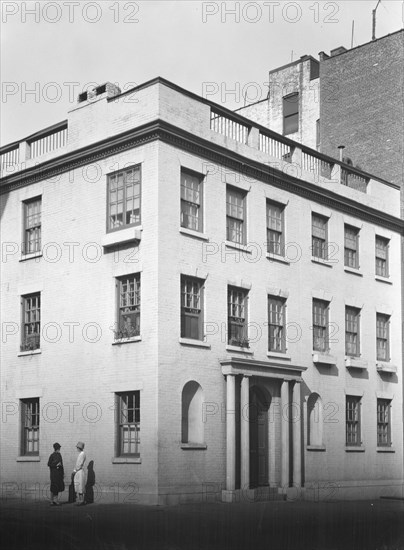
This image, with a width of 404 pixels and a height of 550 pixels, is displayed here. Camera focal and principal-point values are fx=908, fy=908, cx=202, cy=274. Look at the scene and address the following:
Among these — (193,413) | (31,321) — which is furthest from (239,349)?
(31,321)

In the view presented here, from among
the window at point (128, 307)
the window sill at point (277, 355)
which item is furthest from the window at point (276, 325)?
the window at point (128, 307)

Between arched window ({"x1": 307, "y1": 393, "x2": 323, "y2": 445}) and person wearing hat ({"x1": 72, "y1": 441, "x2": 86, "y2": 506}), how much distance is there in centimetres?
892

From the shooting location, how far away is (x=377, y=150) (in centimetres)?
3834

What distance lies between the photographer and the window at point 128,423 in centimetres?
2553

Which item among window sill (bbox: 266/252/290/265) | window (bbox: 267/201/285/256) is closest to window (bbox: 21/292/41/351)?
window sill (bbox: 266/252/290/265)

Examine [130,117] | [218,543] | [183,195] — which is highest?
[130,117]

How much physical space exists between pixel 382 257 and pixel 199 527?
17652mm

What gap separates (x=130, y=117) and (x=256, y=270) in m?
6.32

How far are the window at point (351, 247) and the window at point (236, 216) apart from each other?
604cm

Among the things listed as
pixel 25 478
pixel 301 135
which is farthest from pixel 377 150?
pixel 25 478

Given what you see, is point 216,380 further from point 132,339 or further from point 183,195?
point 183,195

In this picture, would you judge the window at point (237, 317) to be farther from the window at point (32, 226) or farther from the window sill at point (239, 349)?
the window at point (32, 226)

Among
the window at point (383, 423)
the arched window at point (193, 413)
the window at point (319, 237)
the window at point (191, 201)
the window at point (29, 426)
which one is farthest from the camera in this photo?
the window at point (383, 423)

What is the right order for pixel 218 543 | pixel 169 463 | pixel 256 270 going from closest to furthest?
pixel 218 543
pixel 169 463
pixel 256 270
